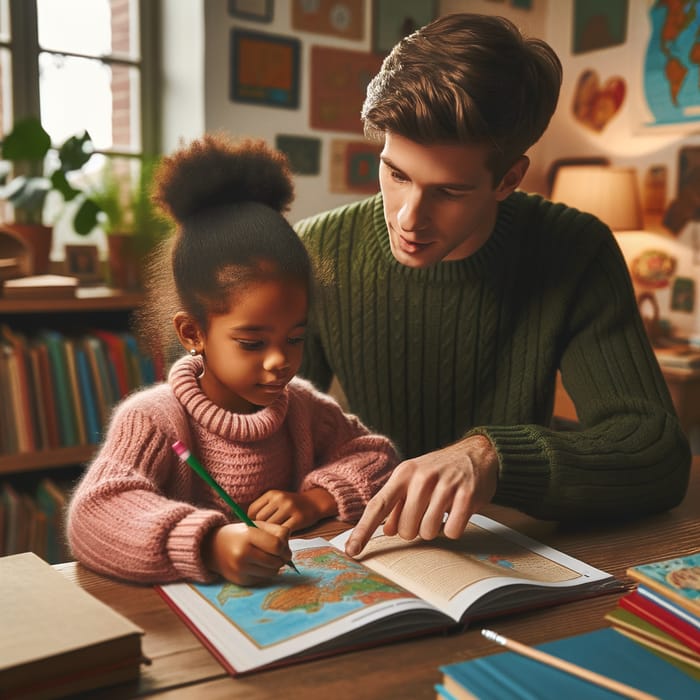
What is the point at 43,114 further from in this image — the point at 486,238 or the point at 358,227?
the point at 486,238

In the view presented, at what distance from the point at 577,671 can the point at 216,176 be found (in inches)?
24.9

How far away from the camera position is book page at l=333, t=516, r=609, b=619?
775 mm

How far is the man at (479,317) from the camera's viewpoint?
3.24ft

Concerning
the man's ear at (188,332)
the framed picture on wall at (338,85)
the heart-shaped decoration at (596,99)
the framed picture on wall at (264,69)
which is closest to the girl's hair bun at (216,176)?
the man's ear at (188,332)

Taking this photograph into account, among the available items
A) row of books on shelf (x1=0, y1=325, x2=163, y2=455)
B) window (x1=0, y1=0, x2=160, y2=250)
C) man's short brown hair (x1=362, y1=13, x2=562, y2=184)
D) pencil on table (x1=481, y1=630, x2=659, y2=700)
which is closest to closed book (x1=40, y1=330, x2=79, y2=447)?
row of books on shelf (x1=0, y1=325, x2=163, y2=455)

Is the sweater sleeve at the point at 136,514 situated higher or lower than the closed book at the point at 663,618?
higher

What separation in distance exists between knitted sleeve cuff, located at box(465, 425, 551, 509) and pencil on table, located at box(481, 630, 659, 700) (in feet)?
0.97

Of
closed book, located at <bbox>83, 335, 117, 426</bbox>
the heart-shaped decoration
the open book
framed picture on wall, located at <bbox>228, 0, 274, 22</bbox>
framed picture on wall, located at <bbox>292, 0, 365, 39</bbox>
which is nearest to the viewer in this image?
the open book

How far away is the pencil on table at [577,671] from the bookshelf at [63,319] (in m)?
1.87

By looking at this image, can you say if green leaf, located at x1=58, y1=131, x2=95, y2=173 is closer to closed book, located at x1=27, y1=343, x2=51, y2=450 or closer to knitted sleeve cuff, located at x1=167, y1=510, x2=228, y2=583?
closed book, located at x1=27, y1=343, x2=51, y2=450

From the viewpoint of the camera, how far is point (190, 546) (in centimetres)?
77

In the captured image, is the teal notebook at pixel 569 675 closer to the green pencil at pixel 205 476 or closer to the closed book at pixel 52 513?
the green pencil at pixel 205 476

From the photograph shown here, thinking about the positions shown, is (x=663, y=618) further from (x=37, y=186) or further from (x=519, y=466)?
(x=37, y=186)

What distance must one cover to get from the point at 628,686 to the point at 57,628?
44 centimetres
